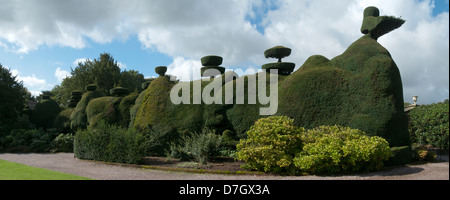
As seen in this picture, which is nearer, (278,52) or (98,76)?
(278,52)

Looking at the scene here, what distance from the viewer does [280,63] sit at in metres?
15.1

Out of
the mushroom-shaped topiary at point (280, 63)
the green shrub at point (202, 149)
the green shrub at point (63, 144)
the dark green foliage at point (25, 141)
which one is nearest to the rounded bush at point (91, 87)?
the dark green foliage at point (25, 141)

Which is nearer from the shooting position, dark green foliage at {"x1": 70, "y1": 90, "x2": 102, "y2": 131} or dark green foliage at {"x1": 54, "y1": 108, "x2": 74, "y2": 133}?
dark green foliage at {"x1": 70, "y1": 90, "x2": 102, "y2": 131}

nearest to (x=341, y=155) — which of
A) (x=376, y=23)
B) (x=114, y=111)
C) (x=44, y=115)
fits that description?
(x=376, y=23)

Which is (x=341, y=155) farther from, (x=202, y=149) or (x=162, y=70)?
(x=162, y=70)

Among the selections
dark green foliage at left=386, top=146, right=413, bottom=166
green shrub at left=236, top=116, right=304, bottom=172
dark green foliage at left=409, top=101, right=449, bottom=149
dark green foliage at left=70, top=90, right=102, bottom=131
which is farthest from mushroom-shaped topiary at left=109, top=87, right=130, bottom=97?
dark green foliage at left=409, top=101, right=449, bottom=149

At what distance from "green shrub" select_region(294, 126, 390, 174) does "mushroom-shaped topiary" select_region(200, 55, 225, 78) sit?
9.52m

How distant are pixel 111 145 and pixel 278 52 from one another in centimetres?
A: 946

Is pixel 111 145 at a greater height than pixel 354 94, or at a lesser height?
lesser

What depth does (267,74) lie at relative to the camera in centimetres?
1492

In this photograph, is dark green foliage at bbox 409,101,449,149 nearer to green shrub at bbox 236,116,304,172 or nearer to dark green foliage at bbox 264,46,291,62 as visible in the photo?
dark green foliage at bbox 264,46,291,62

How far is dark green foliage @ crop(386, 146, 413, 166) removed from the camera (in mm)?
10609

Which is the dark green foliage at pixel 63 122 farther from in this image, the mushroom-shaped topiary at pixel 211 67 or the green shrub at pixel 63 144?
the mushroom-shaped topiary at pixel 211 67

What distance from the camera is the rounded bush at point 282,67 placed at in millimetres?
15070
